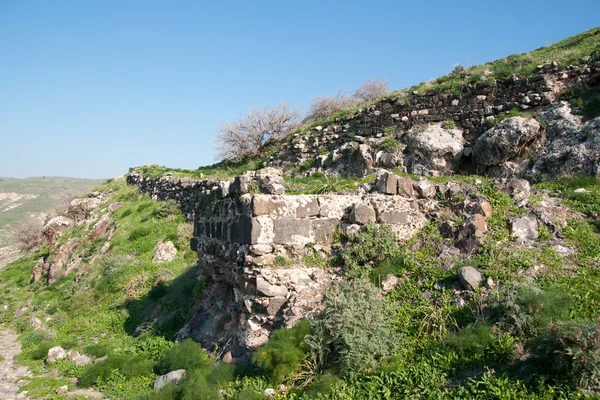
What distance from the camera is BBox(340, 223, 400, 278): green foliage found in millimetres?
5781

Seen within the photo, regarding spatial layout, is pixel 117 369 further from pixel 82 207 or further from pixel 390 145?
pixel 82 207

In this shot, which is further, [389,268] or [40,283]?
[40,283]

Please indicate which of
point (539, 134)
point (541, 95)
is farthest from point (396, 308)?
point (541, 95)

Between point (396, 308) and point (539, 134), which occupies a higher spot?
point (539, 134)

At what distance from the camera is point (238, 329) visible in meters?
6.00

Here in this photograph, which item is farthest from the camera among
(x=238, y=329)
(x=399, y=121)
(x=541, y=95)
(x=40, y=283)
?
(x=40, y=283)

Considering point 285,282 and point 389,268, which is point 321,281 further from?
point 389,268

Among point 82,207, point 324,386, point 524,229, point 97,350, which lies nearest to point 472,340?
point 324,386

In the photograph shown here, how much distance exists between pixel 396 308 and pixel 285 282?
1.49 metres

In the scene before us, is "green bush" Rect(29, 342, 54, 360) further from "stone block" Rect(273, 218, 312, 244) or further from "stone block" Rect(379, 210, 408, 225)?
"stone block" Rect(379, 210, 408, 225)

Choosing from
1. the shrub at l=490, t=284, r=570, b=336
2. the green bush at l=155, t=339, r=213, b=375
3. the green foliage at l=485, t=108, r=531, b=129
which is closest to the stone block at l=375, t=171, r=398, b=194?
the shrub at l=490, t=284, r=570, b=336

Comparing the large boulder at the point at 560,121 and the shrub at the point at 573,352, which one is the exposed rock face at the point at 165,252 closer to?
the large boulder at the point at 560,121

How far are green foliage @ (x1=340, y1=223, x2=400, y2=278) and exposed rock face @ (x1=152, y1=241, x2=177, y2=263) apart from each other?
815 cm

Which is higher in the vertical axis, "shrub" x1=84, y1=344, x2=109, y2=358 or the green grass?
the green grass
